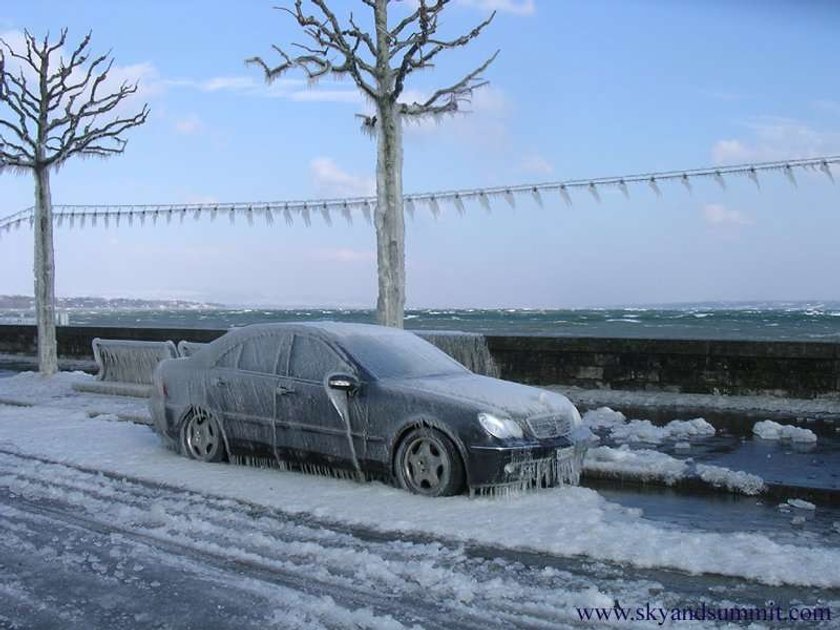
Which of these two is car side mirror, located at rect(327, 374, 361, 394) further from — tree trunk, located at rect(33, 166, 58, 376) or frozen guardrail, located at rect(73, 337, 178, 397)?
tree trunk, located at rect(33, 166, 58, 376)

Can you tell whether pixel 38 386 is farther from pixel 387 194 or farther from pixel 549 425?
pixel 549 425

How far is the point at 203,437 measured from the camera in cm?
879

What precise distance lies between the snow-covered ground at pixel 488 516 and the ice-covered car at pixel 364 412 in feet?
0.65

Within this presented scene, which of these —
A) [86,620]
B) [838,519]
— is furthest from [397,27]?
[86,620]

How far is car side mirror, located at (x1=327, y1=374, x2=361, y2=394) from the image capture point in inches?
294

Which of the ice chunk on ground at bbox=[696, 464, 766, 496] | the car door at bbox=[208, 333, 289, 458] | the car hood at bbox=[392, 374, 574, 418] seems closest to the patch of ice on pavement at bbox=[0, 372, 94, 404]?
the car door at bbox=[208, 333, 289, 458]

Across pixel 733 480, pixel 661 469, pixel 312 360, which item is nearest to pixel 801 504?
pixel 733 480

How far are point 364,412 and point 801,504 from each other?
12.1ft

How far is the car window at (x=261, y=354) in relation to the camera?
831 cm

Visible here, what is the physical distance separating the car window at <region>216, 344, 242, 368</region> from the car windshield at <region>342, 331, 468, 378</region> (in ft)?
4.07

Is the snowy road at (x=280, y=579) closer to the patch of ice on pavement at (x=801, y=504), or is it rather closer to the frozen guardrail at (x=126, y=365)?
the patch of ice on pavement at (x=801, y=504)

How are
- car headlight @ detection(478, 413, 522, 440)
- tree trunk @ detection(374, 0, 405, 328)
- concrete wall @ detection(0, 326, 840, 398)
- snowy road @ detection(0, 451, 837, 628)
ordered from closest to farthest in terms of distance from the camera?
snowy road @ detection(0, 451, 837, 628)
car headlight @ detection(478, 413, 522, 440)
tree trunk @ detection(374, 0, 405, 328)
concrete wall @ detection(0, 326, 840, 398)

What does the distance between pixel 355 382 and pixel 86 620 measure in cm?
340

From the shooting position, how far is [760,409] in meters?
12.3
